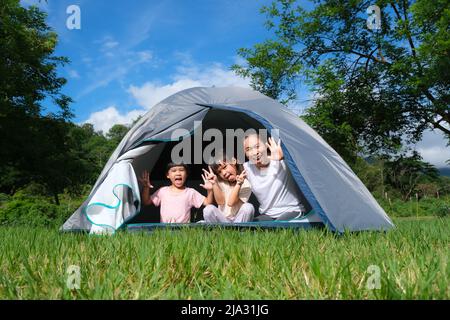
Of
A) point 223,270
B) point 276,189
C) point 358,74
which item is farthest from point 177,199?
point 358,74

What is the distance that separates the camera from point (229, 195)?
393 cm

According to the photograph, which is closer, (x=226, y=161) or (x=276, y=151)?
(x=276, y=151)

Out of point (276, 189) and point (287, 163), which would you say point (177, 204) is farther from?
point (287, 163)

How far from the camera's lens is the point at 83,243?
256 cm

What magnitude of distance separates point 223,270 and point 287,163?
184 centimetres

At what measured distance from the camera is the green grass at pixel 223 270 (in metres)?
1.46

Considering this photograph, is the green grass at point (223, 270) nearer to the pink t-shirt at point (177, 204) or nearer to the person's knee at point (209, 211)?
the person's knee at point (209, 211)

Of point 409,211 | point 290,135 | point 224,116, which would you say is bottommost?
point 409,211

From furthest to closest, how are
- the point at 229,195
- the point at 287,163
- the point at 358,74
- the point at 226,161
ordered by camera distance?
1. the point at 358,74
2. the point at 226,161
3. the point at 229,195
4. the point at 287,163

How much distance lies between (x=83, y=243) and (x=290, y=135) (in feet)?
6.56

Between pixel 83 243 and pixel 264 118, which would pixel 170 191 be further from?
pixel 83 243

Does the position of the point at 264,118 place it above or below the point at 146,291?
above
